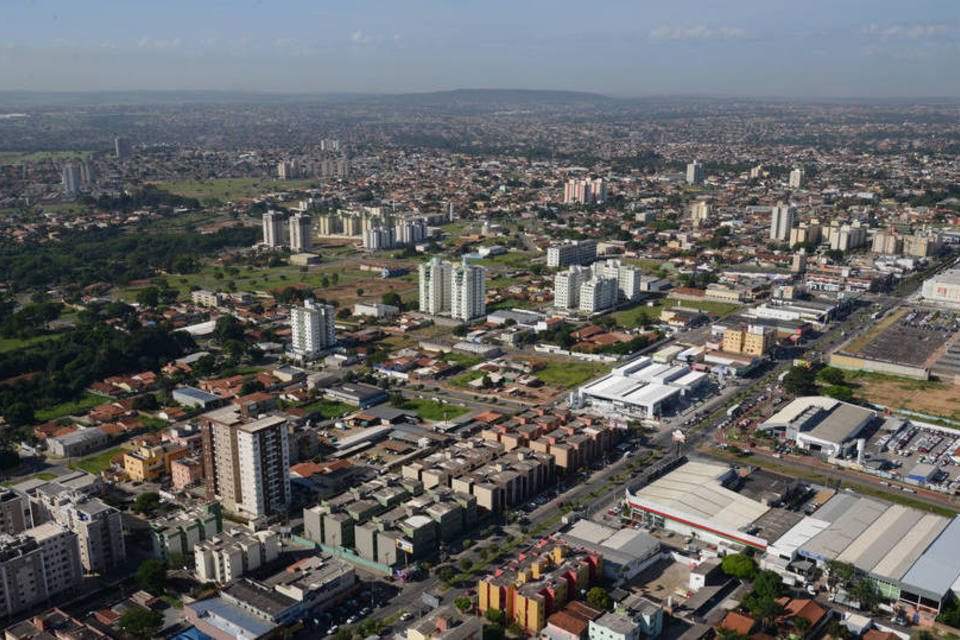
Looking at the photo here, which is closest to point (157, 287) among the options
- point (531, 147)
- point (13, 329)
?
point (13, 329)

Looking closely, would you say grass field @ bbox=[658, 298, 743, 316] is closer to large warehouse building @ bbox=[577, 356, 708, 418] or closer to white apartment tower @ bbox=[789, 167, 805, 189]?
large warehouse building @ bbox=[577, 356, 708, 418]

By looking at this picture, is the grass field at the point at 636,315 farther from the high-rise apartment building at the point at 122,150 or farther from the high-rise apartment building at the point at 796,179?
the high-rise apartment building at the point at 122,150

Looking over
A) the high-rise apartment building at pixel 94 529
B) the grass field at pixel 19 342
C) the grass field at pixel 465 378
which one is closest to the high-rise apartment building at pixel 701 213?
the grass field at pixel 465 378

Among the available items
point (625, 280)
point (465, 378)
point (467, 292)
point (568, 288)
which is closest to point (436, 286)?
point (467, 292)

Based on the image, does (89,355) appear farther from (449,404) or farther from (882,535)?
(882,535)

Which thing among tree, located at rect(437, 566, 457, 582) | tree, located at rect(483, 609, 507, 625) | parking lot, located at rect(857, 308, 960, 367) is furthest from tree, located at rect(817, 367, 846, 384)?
tree, located at rect(483, 609, 507, 625)

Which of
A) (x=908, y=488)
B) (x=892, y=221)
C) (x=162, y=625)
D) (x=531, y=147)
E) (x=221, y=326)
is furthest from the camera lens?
(x=531, y=147)
